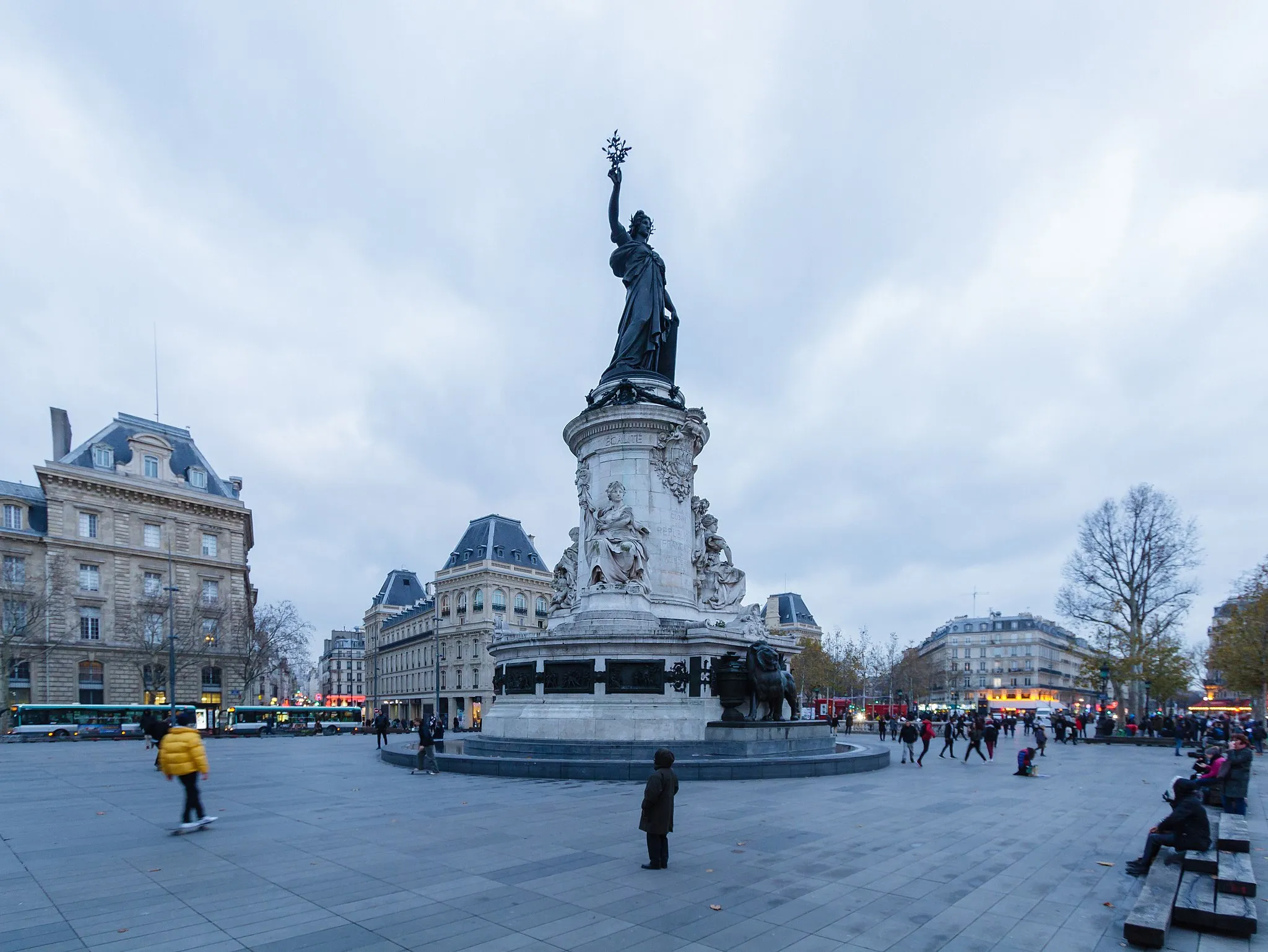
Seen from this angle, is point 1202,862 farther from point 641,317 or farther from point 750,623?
point 641,317

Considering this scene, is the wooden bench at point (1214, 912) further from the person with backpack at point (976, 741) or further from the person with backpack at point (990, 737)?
the person with backpack at point (990, 737)

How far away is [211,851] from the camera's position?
1022 cm

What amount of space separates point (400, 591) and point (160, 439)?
190ft

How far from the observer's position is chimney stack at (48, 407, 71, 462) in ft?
206

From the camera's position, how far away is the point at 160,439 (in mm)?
64438

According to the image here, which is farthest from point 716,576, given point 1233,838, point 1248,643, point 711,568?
point 1248,643

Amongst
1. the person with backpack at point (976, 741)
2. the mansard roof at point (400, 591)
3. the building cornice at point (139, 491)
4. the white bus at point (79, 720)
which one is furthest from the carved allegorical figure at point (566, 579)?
A: the mansard roof at point (400, 591)

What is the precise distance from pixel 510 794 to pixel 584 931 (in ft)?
29.3

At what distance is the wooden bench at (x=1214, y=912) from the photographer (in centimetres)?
694

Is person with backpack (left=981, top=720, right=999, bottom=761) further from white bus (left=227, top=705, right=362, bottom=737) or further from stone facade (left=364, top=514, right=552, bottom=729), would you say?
stone facade (left=364, top=514, right=552, bottom=729)

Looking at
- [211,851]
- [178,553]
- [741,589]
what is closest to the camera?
[211,851]

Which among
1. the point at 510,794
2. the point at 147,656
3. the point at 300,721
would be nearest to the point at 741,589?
the point at 510,794

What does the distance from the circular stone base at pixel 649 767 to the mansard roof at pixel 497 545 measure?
61.6 meters

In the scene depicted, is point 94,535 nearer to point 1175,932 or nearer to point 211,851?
point 211,851
